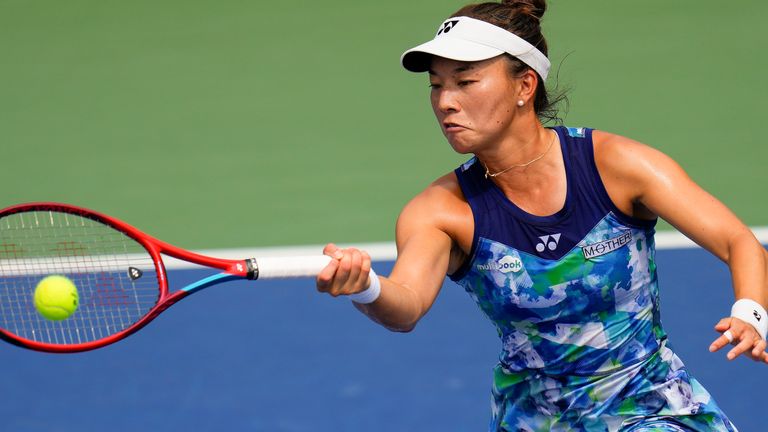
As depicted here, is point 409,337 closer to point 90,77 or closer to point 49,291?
point 49,291

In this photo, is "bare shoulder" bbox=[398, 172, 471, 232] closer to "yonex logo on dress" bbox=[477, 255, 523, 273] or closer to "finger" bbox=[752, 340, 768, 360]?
"yonex logo on dress" bbox=[477, 255, 523, 273]

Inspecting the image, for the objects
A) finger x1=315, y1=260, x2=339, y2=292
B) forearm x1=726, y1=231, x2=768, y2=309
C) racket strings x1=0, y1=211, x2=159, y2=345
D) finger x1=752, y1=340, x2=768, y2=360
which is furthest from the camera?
racket strings x1=0, y1=211, x2=159, y2=345

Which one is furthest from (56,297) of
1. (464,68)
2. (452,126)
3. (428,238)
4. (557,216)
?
(557,216)

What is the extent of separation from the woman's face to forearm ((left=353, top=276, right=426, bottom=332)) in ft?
1.68

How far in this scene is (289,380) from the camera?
6.08 metres

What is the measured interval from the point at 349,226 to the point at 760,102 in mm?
3242

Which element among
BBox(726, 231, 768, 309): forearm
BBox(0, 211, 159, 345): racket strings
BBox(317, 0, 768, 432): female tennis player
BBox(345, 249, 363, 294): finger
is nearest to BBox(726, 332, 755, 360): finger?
BBox(726, 231, 768, 309): forearm

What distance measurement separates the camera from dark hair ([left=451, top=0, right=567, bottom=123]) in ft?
13.3

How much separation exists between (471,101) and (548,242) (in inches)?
19.8

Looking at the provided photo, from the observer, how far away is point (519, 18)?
13.4 feet

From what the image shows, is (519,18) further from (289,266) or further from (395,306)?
(289,266)

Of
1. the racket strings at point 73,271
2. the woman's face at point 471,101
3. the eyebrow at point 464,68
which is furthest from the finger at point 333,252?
the racket strings at point 73,271

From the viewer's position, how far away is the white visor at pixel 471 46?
12.7 ft

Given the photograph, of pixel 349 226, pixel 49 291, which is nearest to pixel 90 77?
pixel 349 226
